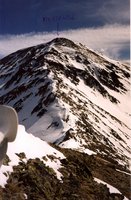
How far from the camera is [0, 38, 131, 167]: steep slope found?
101375mm

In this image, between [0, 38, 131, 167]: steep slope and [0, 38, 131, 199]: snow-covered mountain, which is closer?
[0, 38, 131, 199]: snow-covered mountain

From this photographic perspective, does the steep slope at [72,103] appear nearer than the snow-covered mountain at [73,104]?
No

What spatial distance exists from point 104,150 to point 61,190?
74.4 m

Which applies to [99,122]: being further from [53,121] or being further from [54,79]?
[54,79]

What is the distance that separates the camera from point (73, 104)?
127 meters

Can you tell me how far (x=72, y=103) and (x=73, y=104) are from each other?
1.02 meters

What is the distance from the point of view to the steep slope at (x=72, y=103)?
101m

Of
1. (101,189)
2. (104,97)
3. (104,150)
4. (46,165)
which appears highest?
(46,165)

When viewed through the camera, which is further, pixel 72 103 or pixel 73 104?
pixel 72 103

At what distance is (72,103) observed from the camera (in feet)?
420

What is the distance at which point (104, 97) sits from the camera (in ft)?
570

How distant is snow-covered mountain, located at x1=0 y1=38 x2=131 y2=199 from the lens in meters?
99.2

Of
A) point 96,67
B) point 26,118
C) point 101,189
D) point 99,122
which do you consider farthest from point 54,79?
point 101,189

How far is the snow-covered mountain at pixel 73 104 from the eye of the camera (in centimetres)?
9919
